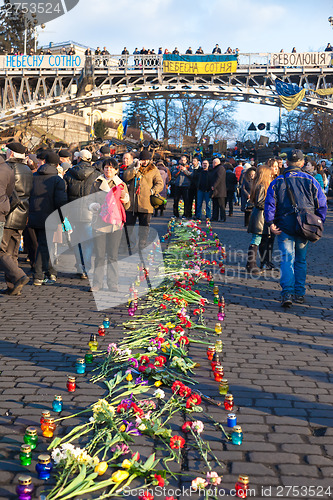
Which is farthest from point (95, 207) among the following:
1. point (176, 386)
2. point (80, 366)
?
point (176, 386)

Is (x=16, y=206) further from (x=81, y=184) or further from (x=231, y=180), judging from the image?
(x=231, y=180)

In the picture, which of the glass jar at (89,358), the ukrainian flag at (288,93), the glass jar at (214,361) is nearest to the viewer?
the glass jar at (214,361)

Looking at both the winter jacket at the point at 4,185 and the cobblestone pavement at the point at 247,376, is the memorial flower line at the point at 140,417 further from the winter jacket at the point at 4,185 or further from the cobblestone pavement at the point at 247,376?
the winter jacket at the point at 4,185

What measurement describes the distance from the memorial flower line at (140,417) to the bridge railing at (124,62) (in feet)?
178

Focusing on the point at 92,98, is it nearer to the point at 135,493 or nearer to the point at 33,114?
the point at 33,114

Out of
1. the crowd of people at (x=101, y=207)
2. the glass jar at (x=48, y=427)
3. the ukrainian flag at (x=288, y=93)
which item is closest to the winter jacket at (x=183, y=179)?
the crowd of people at (x=101, y=207)

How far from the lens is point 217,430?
13.2ft

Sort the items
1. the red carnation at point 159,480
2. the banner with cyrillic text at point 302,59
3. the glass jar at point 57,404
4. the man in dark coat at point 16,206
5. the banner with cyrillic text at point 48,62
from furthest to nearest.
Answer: the banner with cyrillic text at point 48,62 → the banner with cyrillic text at point 302,59 → the man in dark coat at point 16,206 → the glass jar at point 57,404 → the red carnation at point 159,480

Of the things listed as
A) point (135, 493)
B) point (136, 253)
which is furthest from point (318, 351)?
point (136, 253)

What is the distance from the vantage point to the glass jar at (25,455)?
341cm

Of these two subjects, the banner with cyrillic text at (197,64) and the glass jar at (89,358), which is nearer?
the glass jar at (89,358)

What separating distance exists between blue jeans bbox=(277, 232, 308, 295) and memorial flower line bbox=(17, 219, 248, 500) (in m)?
1.12

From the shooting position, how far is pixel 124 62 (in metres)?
61.9

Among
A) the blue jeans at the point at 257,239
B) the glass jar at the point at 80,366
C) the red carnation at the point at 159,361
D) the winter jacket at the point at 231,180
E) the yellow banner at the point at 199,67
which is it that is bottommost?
the glass jar at the point at 80,366
